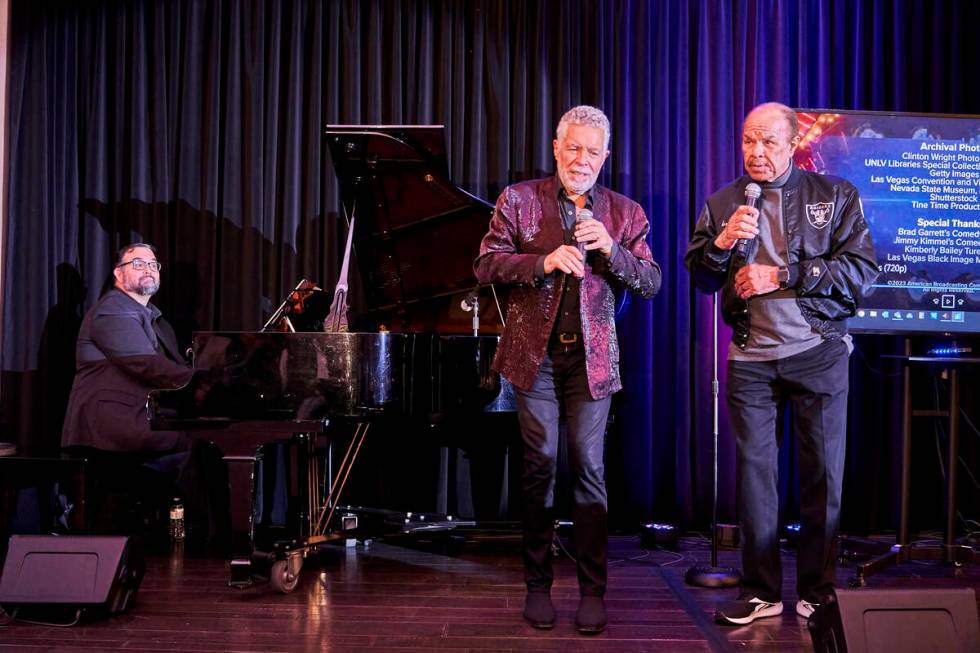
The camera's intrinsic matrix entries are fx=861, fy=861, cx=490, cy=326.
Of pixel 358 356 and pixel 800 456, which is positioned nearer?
pixel 800 456

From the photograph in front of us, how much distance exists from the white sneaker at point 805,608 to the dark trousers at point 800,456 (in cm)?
2

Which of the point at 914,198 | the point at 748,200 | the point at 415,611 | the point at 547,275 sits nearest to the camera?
the point at 547,275

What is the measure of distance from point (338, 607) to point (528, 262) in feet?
4.87

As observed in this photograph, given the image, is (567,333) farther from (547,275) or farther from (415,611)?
(415,611)

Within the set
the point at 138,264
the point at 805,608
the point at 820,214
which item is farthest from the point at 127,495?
the point at 820,214

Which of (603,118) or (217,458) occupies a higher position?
(603,118)

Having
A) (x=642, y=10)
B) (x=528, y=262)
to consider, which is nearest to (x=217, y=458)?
(x=528, y=262)

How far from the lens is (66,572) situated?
292 cm

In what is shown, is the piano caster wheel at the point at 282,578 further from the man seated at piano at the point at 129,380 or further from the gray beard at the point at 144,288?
the gray beard at the point at 144,288

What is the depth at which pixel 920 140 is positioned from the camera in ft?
13.0

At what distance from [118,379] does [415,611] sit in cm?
221

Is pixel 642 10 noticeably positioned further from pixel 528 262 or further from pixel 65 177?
pixel 65 177

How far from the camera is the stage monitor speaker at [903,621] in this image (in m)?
2.07

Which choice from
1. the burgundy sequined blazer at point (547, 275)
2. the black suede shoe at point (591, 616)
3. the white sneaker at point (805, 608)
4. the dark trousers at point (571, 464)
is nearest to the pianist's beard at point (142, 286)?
the burgundy sequined blazer at point (547, 275)
